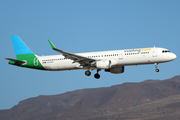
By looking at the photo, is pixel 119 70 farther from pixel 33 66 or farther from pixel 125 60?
pixel 33 66

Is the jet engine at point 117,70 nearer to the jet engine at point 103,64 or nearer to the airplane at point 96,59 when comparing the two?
the airplane at point 96,59

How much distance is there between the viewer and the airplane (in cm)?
5709

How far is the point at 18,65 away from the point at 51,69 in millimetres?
7510

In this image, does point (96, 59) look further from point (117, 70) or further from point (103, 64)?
point (117, 70)

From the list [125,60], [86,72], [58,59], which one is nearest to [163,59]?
[125,60]

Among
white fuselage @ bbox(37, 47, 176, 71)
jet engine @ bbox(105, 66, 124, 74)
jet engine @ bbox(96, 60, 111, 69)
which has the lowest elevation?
jet engine @ bbox(105, 66, 124, 74)

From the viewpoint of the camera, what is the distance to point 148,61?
57312 mm

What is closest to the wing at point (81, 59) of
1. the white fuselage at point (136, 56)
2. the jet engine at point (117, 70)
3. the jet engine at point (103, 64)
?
the jet engine at point (103, 64)

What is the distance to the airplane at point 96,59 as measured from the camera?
2248 inches

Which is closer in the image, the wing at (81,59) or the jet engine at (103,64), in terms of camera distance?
the wing at (81,59)

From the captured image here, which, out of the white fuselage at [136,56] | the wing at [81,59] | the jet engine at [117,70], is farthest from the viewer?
the jet engine at [117,70]

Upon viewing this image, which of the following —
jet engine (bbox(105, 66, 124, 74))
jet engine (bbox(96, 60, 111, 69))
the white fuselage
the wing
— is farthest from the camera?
jet engine (bbox(105, 66, 124, 74))

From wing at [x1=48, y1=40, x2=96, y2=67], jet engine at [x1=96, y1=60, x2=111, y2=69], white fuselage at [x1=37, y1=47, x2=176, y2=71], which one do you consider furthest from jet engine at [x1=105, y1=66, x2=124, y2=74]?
wing at [x1=48, y1=40, x2=96, y2=67]

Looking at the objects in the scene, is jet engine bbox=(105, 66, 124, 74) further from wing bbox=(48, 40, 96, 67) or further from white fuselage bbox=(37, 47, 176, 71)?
wing bbox=(48, 40, 96, 67)
